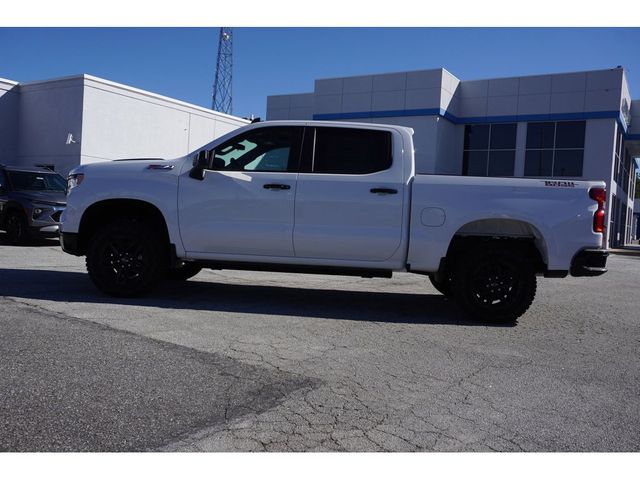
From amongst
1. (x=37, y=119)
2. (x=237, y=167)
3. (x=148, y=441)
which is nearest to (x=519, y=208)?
(x=237, y=167)

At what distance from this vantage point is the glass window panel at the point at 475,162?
33.7 meters

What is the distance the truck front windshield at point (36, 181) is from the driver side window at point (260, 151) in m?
9.48

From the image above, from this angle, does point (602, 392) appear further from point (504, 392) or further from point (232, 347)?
point (232, 347)

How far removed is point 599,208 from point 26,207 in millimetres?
11956

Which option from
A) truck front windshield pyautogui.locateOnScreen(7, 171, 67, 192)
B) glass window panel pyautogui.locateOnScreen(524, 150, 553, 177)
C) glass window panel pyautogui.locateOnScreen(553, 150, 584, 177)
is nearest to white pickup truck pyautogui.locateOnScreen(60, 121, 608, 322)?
truck front windshield pyautogui.locateOnScreen(7, 171, 67, 192)

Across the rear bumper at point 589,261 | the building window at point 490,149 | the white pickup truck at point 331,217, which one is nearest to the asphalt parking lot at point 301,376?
the white pickup truck at point 331,217

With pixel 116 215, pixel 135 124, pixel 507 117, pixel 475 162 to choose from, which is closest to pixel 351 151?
pixel 116 215

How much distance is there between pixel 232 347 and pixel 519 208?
343 centimetres

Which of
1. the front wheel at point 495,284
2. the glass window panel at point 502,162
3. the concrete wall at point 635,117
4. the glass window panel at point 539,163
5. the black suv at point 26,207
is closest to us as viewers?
the front wheel at point 495,284

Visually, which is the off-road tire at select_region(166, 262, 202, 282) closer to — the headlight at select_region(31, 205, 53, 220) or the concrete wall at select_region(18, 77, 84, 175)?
the headlight at select_region(31, 205, 53, 220)

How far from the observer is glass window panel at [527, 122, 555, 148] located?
31594 millimetres

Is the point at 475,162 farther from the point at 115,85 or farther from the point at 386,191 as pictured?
the point at 386,191

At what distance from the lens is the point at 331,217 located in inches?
259

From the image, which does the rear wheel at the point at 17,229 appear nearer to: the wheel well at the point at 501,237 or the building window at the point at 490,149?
the wheel well at the point at 501,237
